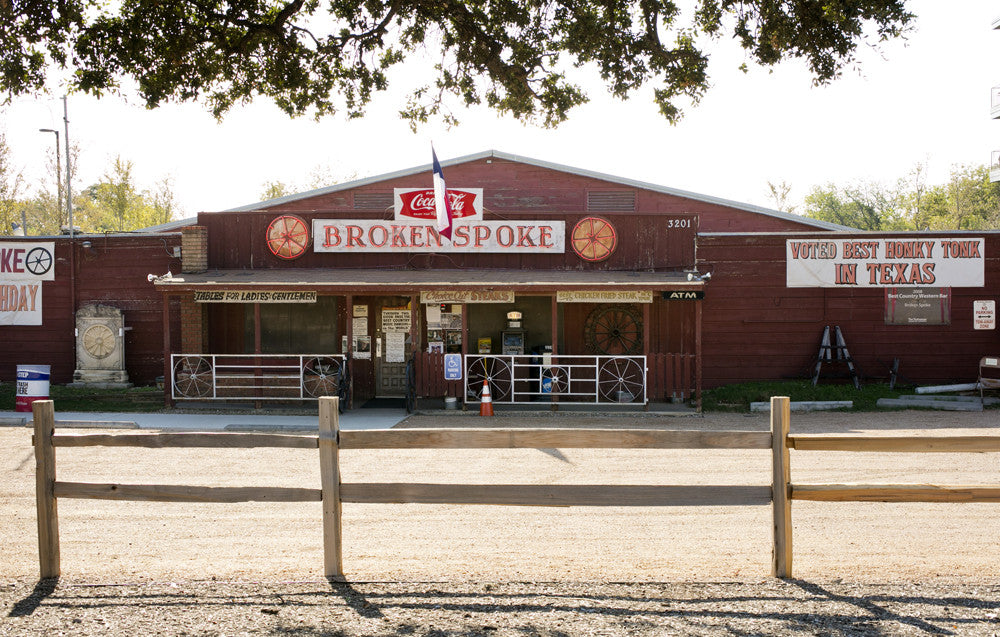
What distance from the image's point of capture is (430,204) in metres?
19.8

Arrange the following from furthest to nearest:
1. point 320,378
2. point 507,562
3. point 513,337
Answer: point 513,337 → point 320,378 → point 507,562

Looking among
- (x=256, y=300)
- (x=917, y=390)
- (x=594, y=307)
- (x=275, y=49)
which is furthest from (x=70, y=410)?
(x=917, y=390)

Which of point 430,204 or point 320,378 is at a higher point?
point 430,204

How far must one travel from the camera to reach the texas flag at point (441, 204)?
60.5 feet

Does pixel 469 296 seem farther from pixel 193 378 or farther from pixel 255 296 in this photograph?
pixel 193 378

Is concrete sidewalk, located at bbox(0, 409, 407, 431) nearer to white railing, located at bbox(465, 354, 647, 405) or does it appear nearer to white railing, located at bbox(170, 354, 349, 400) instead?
white railing, located at bbox(170, 354, 349, 400)

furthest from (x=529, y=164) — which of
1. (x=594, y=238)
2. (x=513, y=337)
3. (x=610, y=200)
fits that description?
(x=513, y=337)

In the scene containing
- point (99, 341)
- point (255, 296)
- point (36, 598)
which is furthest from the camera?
point (99, 341)

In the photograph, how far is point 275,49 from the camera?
466 inches

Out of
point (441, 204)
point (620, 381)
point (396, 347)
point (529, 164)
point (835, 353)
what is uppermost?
point (529, 164)

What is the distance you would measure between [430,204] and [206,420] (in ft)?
21.7

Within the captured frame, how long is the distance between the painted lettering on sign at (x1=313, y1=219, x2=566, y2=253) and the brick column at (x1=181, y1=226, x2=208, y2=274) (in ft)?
8.43

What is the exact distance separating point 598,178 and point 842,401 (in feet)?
32.7

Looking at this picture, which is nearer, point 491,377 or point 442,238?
point 491,377
